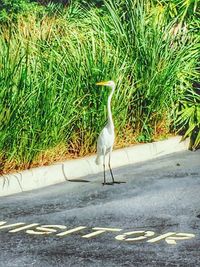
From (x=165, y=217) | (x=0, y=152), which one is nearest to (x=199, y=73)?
(x=0, y=152)

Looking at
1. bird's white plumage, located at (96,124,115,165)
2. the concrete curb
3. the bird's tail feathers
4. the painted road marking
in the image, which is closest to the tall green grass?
the concrete curb

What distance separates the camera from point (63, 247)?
743 cm

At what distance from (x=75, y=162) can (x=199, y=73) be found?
3.46 metres

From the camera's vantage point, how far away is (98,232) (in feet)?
26.1

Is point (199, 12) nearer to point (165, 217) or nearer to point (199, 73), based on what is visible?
point (199, 73)

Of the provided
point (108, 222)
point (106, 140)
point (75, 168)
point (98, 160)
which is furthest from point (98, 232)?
point (75, 168)

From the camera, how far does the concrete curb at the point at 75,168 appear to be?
10156 mm

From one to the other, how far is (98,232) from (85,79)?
465 centimetres

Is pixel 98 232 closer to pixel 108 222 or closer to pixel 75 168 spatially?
pixel 108 222

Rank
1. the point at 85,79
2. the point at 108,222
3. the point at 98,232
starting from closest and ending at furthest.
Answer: the point at 98,232 → the point at 108,222 → the point at 85,79

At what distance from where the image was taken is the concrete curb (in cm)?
1016

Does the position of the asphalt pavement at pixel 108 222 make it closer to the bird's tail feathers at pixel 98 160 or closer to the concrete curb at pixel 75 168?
the concrete curb at pixel 75 168

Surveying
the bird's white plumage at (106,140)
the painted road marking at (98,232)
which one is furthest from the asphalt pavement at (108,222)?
the bird's white plumage at (106,140)

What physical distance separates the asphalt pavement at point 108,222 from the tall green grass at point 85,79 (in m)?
0.79
